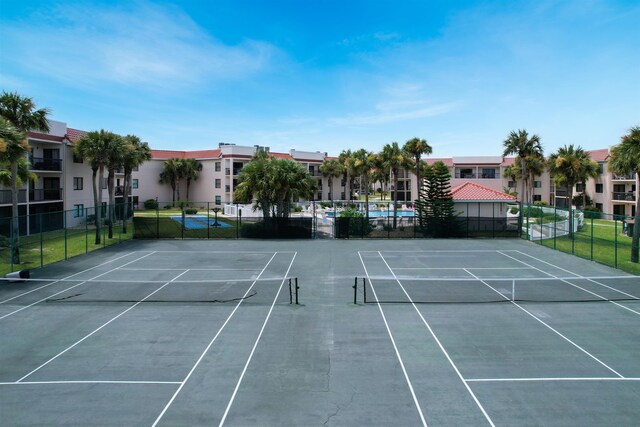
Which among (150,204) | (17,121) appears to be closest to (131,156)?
(17,121)

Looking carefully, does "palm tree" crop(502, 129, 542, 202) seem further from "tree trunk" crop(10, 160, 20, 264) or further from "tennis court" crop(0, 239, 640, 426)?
"tree trunk" crop(10, 160, 20, 264)

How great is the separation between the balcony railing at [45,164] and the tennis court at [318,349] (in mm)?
22092

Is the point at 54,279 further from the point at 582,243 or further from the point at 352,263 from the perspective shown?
the point at 582,243

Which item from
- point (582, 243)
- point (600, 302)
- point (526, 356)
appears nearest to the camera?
point (526, 356)

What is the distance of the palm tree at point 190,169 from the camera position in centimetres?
6950

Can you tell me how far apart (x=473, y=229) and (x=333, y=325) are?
93.2 ft

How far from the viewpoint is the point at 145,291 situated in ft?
64.5

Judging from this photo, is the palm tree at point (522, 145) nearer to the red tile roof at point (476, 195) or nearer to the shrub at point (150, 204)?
the red tile roof at point (476, 195)

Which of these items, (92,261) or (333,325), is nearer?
(333,325)

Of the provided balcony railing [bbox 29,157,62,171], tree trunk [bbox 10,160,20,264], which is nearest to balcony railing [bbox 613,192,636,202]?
tree trunk [bbox 10,160,20,264]

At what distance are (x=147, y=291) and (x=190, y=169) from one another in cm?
5245

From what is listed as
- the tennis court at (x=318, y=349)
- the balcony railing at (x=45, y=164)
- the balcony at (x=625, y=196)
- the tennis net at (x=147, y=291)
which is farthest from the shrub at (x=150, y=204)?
the balcony at (x=625, y=196)

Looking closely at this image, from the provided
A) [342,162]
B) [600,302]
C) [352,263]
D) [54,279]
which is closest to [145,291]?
[54,279]

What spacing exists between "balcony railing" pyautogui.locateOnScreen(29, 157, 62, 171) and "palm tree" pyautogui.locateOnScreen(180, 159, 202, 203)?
86.4ft
